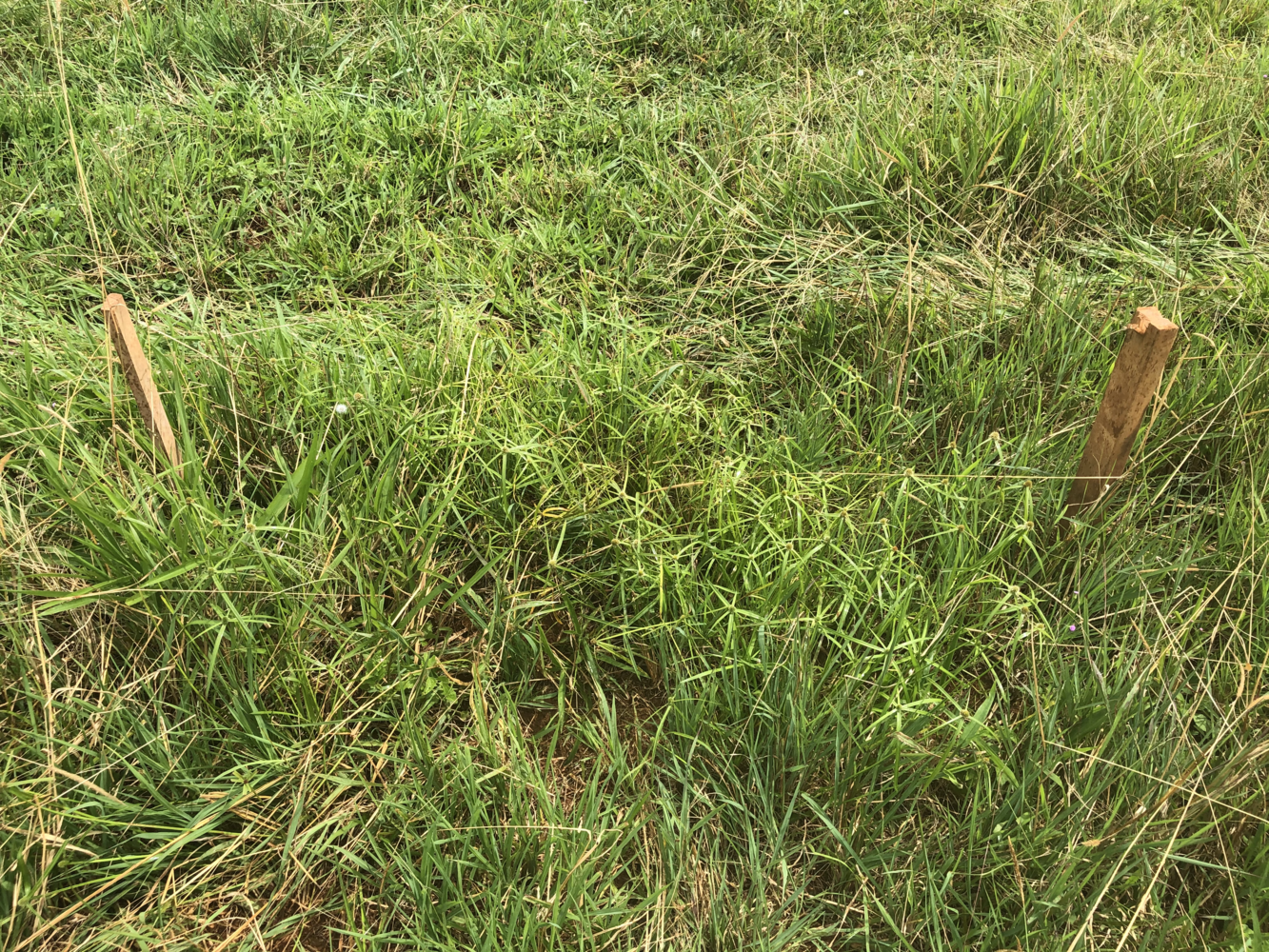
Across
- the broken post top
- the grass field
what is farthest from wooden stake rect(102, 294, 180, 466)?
the broken post top

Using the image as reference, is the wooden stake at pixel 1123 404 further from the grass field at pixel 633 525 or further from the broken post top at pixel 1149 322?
the grass field at pixel 633 525

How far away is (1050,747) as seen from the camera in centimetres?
160

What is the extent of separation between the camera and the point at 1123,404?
173cm

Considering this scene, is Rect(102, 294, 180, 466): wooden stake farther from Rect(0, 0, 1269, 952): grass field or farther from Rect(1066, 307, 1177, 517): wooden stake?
Rect(1066, 307, 1177, 517): wooden stake

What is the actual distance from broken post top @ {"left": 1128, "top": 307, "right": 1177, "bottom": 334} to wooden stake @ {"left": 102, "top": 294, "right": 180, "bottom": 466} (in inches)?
71.5

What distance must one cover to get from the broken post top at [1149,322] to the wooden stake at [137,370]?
5.96ft

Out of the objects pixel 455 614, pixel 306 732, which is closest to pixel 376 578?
pixel 455 614

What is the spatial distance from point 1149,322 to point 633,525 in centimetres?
106

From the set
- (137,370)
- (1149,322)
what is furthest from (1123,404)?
(137,370)

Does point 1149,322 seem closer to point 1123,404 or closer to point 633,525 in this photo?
point 1123,404

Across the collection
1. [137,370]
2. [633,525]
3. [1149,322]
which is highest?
[1149,322]

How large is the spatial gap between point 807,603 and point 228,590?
1102 mm

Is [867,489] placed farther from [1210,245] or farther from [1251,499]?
[1210,245]

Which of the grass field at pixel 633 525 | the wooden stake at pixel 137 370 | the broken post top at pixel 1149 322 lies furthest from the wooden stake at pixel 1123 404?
the wooden stake at pixel 137 370
